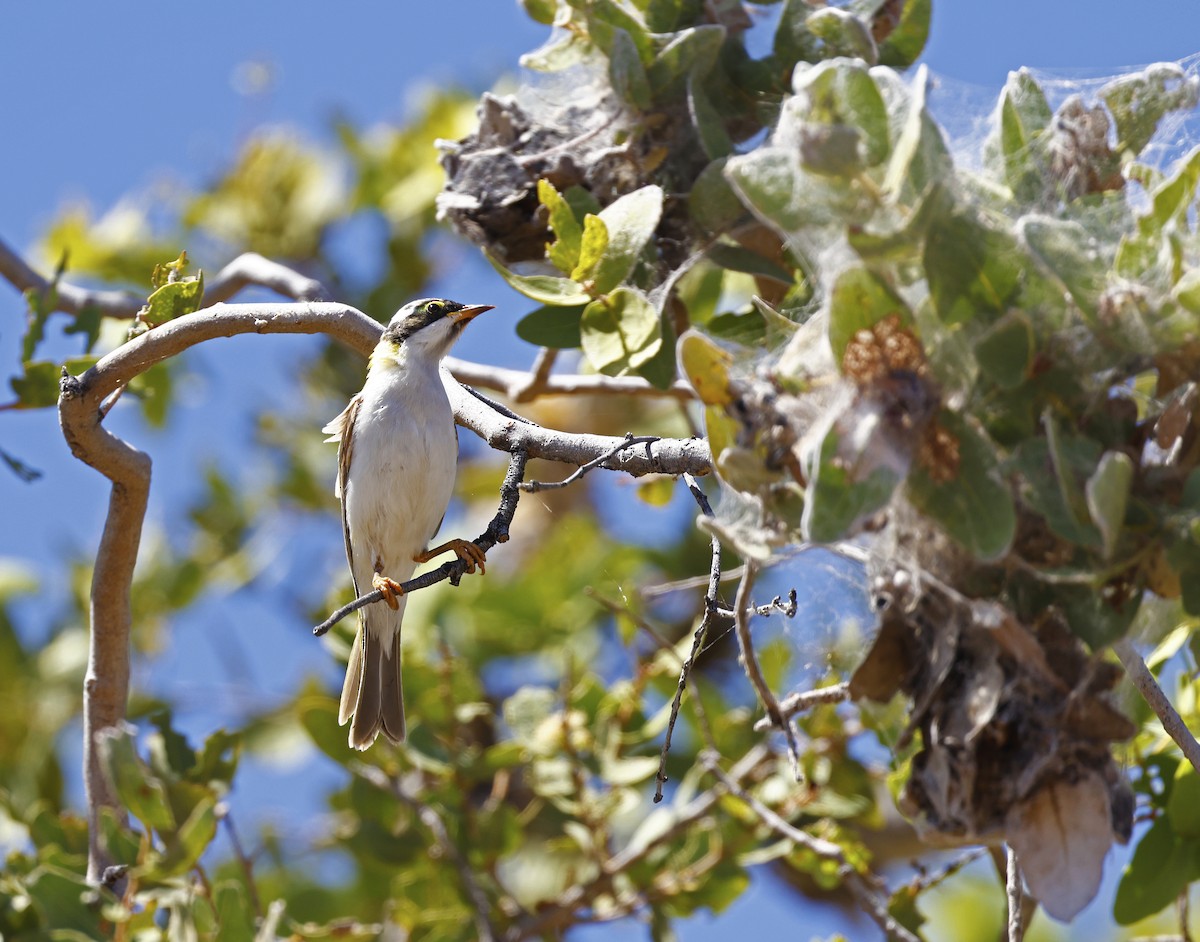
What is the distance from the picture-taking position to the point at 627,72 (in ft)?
12.0

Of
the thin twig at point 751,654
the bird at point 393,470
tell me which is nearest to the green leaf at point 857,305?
the thin twig at point 751,654

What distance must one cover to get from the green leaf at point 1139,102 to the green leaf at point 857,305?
713mm

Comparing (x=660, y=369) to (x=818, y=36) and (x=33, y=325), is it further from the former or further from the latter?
(x=33, y=325)

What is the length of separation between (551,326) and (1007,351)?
70.4 inches

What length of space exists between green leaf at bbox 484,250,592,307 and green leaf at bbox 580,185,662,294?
0.08m

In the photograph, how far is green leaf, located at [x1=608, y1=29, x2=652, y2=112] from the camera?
3.63 meters

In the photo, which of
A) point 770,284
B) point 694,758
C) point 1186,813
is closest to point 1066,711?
point 1186,813

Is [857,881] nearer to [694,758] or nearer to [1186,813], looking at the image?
[1186,813]

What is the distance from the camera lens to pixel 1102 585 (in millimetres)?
2004

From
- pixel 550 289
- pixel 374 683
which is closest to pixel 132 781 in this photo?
pixel 374 683

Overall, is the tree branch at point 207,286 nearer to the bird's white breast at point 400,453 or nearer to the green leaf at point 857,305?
the bird's white breast at point 400,453

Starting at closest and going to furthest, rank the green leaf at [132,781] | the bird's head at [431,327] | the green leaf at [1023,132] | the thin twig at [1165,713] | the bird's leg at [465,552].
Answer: the green leaf at [1023,132], the thin twig at [1165,713], the green leaf at [132,781], the bird's leg at [465,552], the bird's head at [431,327]

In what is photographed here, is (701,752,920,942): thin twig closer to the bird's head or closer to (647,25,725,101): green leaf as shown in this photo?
the bird's head

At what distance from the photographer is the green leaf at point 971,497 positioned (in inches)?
75.2
